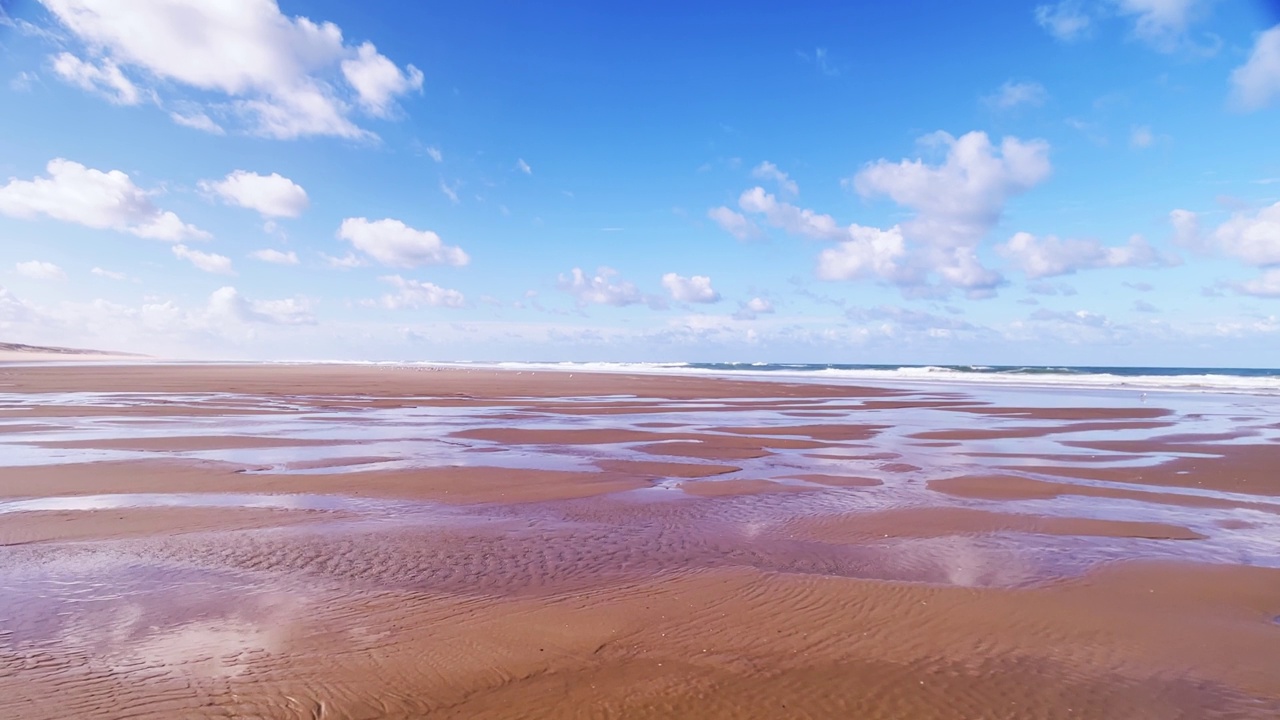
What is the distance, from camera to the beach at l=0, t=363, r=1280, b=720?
4664 mm

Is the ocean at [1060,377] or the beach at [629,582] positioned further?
the ocean at [1060,377]

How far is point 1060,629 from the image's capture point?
19.1 feet

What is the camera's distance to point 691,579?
688 centimetres

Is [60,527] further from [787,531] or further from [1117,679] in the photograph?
[1117,679]

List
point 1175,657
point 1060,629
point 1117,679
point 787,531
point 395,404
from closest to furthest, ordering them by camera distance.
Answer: point 1117,679, point 1175,657, point 1060,629, point 787,531, point 395,404

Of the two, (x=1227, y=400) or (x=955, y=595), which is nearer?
(x=955, y=595)

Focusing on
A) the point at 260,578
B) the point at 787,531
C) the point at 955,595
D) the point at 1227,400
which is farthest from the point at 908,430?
the point at 1227,400

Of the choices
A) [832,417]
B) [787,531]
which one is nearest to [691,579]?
[787,531]

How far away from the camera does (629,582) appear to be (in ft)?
22.3

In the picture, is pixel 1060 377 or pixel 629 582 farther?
pixel 1060 377

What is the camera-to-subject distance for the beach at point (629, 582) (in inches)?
184

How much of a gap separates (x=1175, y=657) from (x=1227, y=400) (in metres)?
39.5

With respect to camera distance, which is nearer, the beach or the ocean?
the beach

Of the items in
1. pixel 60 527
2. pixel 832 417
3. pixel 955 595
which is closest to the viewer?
pixel 955 595
